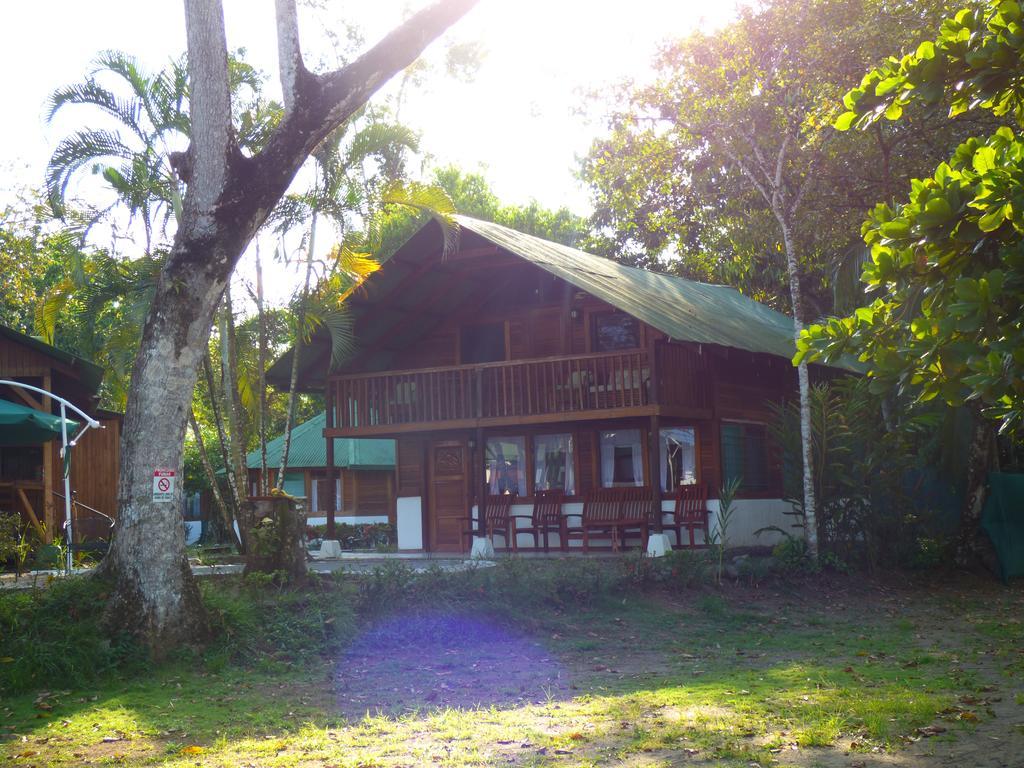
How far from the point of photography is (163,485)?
30.9ft

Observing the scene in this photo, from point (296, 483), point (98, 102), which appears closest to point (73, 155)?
point (98, 102)

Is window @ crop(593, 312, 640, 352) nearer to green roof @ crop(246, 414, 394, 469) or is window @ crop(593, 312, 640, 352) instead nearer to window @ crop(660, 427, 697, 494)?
window @ crop(660, 427, 697, 494)

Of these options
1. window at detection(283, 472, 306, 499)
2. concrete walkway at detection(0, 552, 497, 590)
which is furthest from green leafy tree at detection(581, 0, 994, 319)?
window at detection(283, 472, 306, 499)

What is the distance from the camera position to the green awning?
48.2ft

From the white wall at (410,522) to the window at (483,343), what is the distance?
2955mm

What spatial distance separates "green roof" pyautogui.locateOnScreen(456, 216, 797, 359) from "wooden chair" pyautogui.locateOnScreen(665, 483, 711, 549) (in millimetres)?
2455

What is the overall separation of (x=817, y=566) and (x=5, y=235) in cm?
2173

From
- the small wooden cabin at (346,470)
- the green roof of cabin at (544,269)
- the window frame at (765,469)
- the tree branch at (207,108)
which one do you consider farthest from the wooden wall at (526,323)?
the small wooden cabin at (346,470)

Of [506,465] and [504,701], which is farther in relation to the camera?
[506,465]

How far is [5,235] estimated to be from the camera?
27.6m

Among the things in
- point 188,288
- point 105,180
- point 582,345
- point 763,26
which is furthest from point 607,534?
point 188,288

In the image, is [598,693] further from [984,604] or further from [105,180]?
[105,180]

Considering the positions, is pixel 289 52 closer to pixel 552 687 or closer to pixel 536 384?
pixel 552 687

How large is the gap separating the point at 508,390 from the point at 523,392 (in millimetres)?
285
